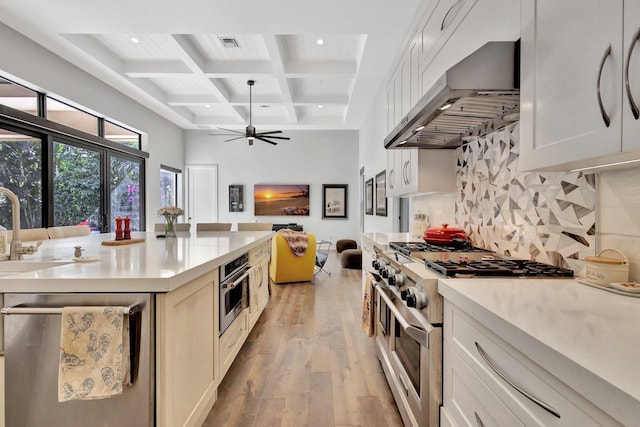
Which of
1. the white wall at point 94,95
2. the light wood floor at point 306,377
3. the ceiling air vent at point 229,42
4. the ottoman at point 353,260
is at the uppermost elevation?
the ceiling air vent at point 229,42

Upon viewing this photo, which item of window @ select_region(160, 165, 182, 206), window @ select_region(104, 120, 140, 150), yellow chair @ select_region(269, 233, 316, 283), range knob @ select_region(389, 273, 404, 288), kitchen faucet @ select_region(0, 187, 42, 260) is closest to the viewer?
range knob @ select_region(389, 273, 404, 288)

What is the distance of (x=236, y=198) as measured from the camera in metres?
8.11

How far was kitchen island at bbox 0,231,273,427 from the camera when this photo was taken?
1134 mm

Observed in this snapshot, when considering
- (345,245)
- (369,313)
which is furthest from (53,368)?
(345,245)

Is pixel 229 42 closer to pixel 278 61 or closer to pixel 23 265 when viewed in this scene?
pixel 278 61

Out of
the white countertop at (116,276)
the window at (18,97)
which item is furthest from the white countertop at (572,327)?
the window at (18,97)

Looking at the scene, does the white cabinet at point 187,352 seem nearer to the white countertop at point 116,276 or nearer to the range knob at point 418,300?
the white countertop at point 116,276

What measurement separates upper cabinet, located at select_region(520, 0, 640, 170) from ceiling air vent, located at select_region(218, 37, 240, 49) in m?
3.54

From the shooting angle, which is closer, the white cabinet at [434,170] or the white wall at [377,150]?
the white cabinet at [434,170]

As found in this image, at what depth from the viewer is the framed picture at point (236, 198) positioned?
8.09 m

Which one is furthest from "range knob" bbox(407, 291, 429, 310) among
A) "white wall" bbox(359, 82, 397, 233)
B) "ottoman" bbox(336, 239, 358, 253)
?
"ottoman" bbox(336, 239, 358, 253)

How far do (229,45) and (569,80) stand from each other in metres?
4.03

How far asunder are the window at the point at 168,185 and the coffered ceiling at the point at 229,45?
1391 millimetres

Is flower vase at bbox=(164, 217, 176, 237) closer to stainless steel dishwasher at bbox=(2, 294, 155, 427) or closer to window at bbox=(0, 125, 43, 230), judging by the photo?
stainless steel dishwasher at bbox=(2, 294, 155, 427)
